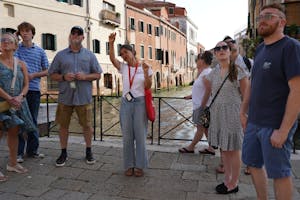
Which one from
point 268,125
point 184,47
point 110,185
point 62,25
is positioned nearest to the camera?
point 268,125

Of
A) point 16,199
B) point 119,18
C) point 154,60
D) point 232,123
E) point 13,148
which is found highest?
point 119,18

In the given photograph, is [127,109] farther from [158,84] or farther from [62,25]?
[158,84]

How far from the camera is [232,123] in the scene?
3.48m

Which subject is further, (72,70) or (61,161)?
(61,161)

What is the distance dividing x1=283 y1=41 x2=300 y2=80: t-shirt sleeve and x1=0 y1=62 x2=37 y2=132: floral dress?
3.06 m

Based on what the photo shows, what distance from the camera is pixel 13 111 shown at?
3.97m

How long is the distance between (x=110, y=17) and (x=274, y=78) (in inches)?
1023

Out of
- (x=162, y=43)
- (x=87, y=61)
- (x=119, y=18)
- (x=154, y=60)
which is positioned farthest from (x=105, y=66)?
(x=87, y=61)

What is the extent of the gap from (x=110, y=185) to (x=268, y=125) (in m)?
2.00

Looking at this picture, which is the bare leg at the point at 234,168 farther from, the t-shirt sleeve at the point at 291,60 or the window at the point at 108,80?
the window at the point at 108,80

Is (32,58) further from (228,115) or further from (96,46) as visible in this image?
(96,46)

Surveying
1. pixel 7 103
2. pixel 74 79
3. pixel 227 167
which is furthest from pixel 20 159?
pixel 227 167

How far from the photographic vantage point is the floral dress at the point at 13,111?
3.92m

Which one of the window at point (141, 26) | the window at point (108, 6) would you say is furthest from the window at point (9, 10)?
the window at point (141, 26)
